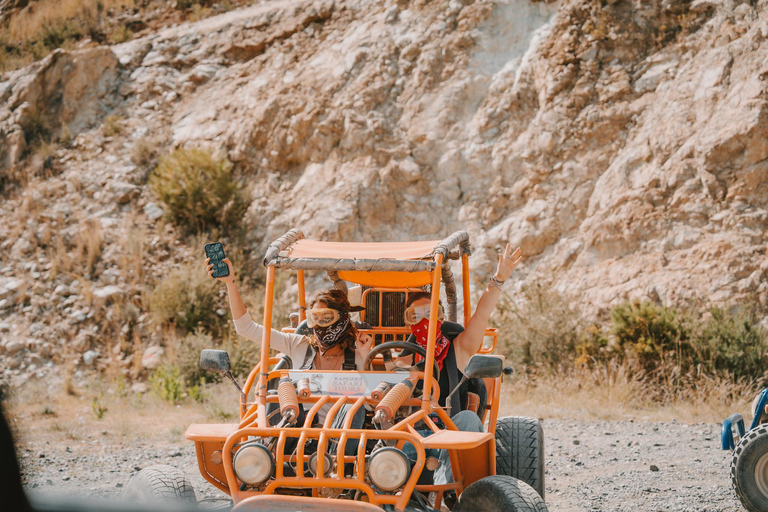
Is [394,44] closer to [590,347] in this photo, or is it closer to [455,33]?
[455,33]

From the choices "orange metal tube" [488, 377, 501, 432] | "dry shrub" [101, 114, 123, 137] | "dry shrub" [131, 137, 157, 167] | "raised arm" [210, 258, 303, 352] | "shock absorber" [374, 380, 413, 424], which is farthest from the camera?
"dry shrub" [101, 114, 123, 137]

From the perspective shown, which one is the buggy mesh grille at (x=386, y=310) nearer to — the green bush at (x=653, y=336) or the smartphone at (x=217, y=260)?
the smartphone at (x=217, y=260)

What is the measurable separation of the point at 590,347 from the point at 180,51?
13940mm

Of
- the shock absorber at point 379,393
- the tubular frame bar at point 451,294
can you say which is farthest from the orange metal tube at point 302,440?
the tubular frame bar at point 451,294

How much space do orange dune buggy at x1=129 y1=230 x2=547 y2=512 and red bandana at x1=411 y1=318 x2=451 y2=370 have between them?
0.28 meters

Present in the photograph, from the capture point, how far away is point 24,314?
15.8m

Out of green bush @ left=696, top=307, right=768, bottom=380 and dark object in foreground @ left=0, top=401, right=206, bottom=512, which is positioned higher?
dark object in foreground @ left=0, top=401, right=206, bottom=512

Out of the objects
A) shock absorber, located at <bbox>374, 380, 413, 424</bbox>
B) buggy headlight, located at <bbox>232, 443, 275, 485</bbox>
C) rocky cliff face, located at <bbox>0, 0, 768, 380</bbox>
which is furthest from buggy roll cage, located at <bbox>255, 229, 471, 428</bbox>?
rocky cliff face, located at <bbox>0, 0, 768, 380</bbox>

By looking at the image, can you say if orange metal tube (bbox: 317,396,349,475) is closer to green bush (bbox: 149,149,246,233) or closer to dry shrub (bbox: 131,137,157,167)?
green bush (bbox: 149,149,246,233)

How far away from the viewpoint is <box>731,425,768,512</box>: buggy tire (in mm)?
5410

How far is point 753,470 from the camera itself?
545 centimetres

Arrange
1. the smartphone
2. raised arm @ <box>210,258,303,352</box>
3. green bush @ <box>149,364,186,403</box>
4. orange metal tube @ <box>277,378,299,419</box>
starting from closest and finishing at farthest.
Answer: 1. orange metal tube @ <box>277,378,299,419</box>
2. the smartphone
3. raised arm @ <box>210,258,303,352</box>
4. green bush @ <box>149,364,186,403</box>

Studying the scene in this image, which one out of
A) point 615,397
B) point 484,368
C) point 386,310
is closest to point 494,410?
point 484,368

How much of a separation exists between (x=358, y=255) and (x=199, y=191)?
40.0 feet
